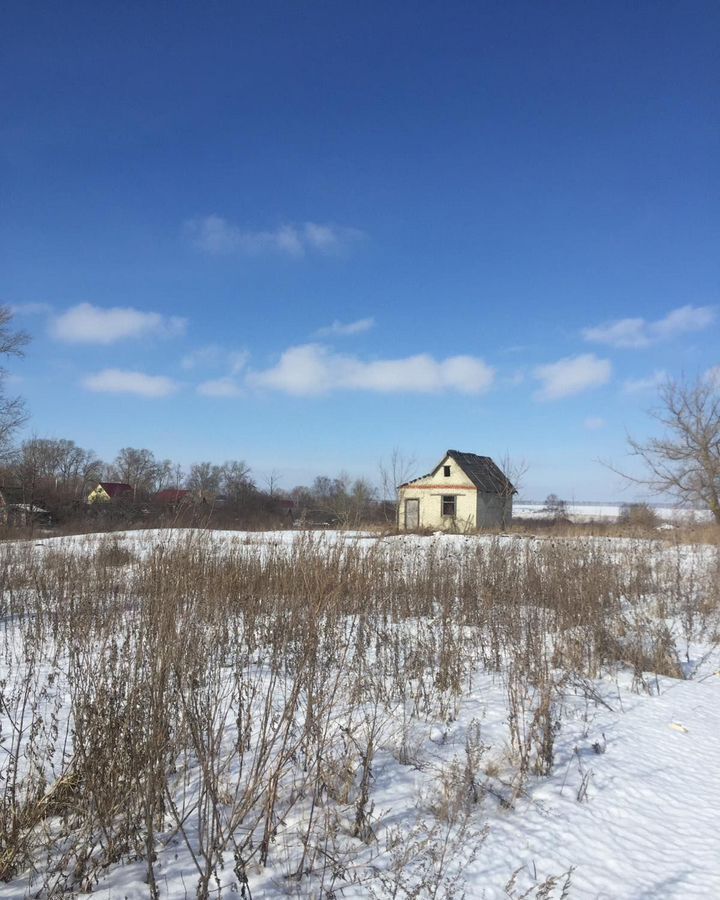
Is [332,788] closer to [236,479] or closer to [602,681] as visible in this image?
[602,681]

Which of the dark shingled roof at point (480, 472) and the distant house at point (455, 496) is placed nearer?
the distant house at point (455, 496)

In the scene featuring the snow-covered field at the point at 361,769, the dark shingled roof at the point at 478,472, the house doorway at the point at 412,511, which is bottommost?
the snow-covered field at the point at 361,769

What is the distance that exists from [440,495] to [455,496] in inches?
33.1

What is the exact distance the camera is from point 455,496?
1182 inches

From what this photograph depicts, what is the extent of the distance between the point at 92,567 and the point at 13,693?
483cm

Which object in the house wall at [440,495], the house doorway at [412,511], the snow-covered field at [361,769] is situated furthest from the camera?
the house doorway at [412,511]

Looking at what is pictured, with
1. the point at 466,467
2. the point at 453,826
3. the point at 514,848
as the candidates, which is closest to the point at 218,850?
the point at 453,826

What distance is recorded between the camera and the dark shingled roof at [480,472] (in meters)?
29.9

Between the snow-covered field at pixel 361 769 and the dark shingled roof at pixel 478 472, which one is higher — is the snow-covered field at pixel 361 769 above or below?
below

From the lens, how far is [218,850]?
2.00 m

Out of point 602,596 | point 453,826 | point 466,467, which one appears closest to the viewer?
point 453,826

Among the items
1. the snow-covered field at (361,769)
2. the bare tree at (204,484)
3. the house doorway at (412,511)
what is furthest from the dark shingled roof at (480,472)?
the snow-covered field at (361,769)

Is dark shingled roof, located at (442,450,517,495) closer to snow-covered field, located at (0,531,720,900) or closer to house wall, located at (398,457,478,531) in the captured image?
house wall, located at (398,457,478,531)

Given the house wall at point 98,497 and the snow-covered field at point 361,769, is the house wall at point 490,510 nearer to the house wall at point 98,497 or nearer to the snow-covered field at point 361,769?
the house wall at point 98,497
